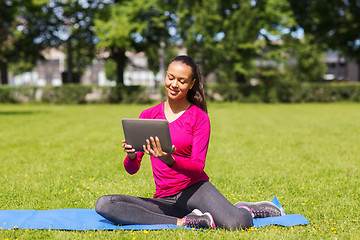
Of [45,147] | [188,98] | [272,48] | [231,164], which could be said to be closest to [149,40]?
[272,48]

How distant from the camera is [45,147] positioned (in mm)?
10195

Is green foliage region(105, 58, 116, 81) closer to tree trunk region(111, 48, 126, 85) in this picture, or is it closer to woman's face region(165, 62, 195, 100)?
tree trunk region(111, 48, 126, 85)

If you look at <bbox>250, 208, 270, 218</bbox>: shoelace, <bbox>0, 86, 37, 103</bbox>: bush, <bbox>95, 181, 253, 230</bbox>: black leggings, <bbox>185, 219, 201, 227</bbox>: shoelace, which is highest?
<bbox>0, 86, 37, 103</bbox>: bush

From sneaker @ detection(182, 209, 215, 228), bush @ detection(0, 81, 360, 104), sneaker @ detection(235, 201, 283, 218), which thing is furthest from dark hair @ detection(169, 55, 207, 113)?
bush @ detection(0, 81, 360, 104)

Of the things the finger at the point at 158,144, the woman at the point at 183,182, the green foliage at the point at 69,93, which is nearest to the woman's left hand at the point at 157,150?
the finger at the point at 158,144

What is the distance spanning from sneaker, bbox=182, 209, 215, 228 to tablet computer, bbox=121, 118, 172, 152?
975mm

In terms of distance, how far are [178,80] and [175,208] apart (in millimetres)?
1401

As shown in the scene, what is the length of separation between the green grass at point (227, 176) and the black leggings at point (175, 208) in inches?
5.9

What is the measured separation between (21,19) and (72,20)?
4.84 m

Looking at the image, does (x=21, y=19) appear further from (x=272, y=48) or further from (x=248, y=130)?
(x=248, y=130)

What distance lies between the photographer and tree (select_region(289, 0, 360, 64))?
1590 inches

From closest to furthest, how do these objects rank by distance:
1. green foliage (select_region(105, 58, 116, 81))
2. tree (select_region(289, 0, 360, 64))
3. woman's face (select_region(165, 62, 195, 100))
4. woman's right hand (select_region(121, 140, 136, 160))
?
woman's right hand (select_region(121, 140, 136, 160)) → woman's face (select_region(165, 62, 195, 100)) → tree (select_region(289, 0, 360, 64)) → green foliage (select_region(105, 58, 116, 81))

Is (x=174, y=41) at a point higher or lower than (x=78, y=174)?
higher

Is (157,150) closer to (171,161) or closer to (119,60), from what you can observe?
(171,161)
